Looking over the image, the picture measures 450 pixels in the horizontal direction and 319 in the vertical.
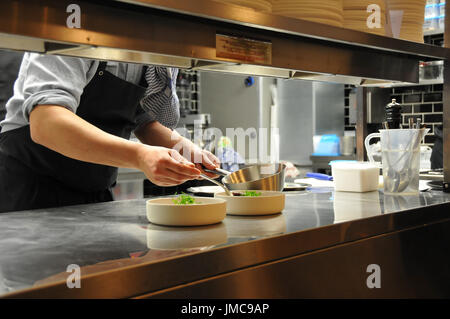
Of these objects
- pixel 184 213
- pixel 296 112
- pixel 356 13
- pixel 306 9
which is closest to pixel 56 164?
pixel 184 213

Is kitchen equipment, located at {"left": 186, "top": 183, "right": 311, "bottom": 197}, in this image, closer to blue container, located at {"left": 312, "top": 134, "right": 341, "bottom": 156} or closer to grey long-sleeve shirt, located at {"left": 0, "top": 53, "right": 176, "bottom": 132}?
grey long-sleeve shirt, located at {"left": 0, "top": 53, "right": 176, "bottom": 132}

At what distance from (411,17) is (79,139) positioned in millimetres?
1147

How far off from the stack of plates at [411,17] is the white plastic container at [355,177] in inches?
18.0

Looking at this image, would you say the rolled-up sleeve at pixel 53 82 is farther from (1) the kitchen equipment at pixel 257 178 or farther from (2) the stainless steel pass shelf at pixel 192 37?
(1) the kitchen equipment at pixel 257 178

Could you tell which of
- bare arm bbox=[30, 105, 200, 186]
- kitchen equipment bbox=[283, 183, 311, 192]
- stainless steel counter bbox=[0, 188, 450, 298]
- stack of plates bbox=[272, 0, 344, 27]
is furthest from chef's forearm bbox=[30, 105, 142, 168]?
kitchen equipment bbox=[283, 183, 311, 192]

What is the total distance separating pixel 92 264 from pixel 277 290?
360mm

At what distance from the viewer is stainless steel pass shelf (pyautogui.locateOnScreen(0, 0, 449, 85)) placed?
0.96 m

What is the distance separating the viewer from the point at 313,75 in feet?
5.34

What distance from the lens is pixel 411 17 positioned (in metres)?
1.66

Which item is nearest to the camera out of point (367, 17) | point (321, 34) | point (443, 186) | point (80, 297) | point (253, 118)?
point (80, 297)

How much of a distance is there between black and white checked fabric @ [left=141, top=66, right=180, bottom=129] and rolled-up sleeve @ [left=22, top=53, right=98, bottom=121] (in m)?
0.37

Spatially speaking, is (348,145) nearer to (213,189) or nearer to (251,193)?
(213,189)

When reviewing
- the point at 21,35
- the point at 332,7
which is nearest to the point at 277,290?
the point at 21,35

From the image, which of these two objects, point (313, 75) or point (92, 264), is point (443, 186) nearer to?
point (313, 75)
